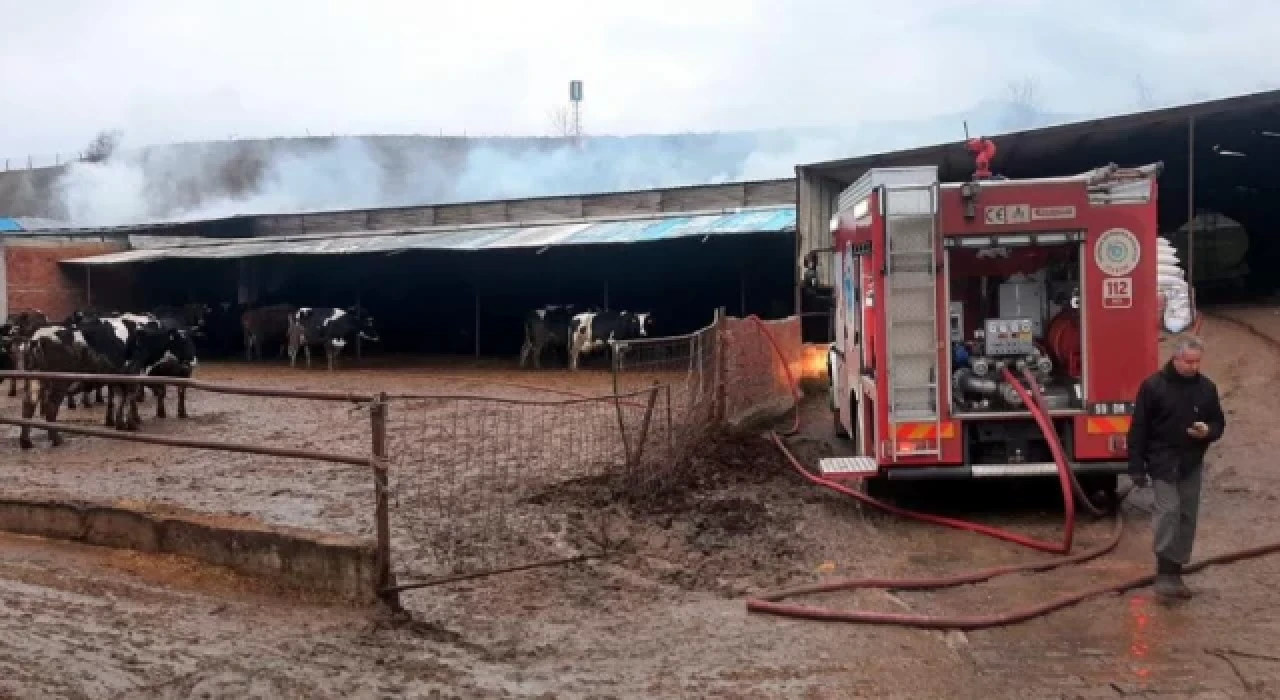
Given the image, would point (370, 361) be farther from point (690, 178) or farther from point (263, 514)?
point (690, 178)

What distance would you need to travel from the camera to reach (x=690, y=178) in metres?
53.4

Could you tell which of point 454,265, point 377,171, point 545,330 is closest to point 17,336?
point 545,330

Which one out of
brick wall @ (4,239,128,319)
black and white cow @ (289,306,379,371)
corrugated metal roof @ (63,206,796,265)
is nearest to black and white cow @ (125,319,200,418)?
corrugated metal roof @ (63,206,796,265)

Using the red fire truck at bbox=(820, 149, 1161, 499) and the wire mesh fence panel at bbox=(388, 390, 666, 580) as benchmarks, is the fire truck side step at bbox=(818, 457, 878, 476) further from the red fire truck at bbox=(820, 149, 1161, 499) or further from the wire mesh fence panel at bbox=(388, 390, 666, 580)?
the wire mesh fence panel at bbox=(388, 390, 666, 580)

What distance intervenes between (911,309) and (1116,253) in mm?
1762

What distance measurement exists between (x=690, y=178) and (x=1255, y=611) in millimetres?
47455

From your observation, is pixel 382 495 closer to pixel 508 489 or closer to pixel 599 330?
pixel 508 489

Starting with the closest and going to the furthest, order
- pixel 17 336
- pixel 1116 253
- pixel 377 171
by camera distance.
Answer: pixel 1116 253 < pixel 17 336 < pixel 377 171

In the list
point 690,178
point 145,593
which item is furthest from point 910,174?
point 690,178

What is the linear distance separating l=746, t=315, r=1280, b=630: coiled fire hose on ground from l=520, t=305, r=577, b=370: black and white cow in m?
17.4

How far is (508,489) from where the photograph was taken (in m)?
9.83

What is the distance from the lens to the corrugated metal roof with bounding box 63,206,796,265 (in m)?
24.2

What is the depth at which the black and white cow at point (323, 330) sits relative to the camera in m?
28.1

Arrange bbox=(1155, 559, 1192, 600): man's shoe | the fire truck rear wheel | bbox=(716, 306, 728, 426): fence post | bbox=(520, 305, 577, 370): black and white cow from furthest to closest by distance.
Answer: bbox=(520, 305, 577, 370): black and white cow → bbox=(716, 306, 728, 426): fence post → the fire truck rear wheel → bbox=(1155, 559, 1192, 600): man's shoe
